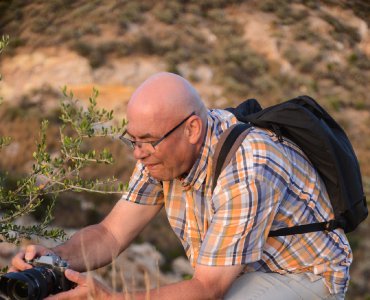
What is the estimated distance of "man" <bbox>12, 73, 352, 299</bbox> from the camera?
319 centimetres

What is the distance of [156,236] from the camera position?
1208 cm

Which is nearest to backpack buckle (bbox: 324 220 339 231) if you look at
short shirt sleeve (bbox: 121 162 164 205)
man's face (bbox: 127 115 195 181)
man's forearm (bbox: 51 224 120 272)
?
man's face (bbox: 127 115 195 181)

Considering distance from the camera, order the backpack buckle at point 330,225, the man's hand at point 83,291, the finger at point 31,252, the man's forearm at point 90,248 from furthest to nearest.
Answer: the man's forearm at point 90,248, the backpack buckle at point 330,225, the finger at point 31,252, the man's hand at point 83,291

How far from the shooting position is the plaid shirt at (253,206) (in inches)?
126

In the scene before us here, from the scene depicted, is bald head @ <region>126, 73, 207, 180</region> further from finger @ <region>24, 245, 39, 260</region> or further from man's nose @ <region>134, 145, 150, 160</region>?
finger @ <region>24, 245, 39, 260</region>

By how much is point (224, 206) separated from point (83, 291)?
0.64 m

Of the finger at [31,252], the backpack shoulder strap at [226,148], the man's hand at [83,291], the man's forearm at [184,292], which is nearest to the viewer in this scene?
the man's hand at [83,291]

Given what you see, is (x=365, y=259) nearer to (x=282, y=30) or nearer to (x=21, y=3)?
(x=282, y=30)

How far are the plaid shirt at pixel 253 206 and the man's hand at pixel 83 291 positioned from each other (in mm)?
415

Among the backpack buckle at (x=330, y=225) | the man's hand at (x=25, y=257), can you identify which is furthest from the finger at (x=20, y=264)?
the backpack buckle at (x=330, y=225)

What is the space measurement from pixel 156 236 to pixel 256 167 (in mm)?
8975

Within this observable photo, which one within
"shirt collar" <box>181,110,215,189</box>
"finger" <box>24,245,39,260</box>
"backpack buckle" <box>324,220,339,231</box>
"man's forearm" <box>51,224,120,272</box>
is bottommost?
"man's forearm" <box>51,224,120,272</box>

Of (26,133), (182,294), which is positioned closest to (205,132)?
(182,294)

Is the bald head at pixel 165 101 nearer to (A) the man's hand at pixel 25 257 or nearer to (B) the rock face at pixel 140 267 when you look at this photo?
(A) the man's hand at pixel 25 257
